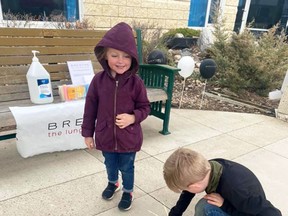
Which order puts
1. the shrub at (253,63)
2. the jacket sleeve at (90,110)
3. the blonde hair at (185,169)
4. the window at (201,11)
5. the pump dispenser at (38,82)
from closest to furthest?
1. the blonde hair at (185,169)
2. the jacket sleeve at (90,110)
3. the pump dispenser at (38,82)
4. the shrub at (253,63)
5. the window at (201,11)

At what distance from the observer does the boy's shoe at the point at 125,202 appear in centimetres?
218

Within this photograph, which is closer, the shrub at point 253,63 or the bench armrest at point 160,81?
the bench armrest at point 160,81

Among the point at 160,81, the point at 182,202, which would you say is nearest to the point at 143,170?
the point at 182,202

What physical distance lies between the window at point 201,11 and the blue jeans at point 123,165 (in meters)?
9.31

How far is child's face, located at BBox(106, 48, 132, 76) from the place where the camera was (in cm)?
188

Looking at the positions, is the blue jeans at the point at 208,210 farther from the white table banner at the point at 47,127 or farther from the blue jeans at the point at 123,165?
the white table banner at the point at 47,127

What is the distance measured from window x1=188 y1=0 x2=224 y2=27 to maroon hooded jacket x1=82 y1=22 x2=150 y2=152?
9.26 meters

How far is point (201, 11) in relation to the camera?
35.8 ft

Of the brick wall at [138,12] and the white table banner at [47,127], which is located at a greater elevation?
the brick wall at [138,12]

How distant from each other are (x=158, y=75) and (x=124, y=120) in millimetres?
1589

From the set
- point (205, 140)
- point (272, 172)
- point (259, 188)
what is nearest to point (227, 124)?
point (205, 140)

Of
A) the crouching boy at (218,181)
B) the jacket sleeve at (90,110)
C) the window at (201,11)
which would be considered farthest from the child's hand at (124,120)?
the window at (201,11)

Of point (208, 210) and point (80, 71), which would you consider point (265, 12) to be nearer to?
point (80, 71)

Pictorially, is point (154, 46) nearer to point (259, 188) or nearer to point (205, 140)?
point (205, 140)
